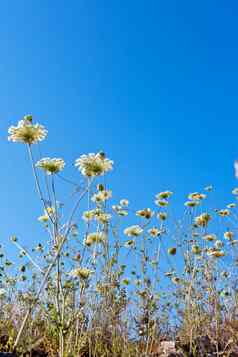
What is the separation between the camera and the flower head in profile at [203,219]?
4.48m

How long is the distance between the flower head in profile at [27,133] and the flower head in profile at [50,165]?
138 mm

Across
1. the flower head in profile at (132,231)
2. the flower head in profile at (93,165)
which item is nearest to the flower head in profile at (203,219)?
the flower head in profile at (132,231)

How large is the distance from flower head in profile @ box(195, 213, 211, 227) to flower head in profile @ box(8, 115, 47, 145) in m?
2.23

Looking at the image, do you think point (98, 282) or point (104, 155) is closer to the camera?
point (104, 155)

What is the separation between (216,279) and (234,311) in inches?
16.2

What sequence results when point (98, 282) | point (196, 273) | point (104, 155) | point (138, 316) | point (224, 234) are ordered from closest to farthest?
point (104, 155), point (98, 282), point (138, 316), point (196, 273), point (224, 234)

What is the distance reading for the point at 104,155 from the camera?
2.91 metres

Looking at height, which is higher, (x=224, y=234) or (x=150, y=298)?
(x=224, y=234)

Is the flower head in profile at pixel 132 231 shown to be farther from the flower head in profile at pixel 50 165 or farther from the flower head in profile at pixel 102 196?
the flower head in profile at pixel 50 165

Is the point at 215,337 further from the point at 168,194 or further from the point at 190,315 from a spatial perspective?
the point at 168,194

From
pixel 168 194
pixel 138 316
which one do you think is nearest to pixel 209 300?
pixel 138 316

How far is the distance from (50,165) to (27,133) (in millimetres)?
224

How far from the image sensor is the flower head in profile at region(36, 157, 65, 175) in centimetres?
265

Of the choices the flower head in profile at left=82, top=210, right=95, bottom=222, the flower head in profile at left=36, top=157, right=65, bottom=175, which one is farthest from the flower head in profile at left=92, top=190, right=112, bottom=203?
the flower head in profile at left=36, top=157, right=65, bottom=175
